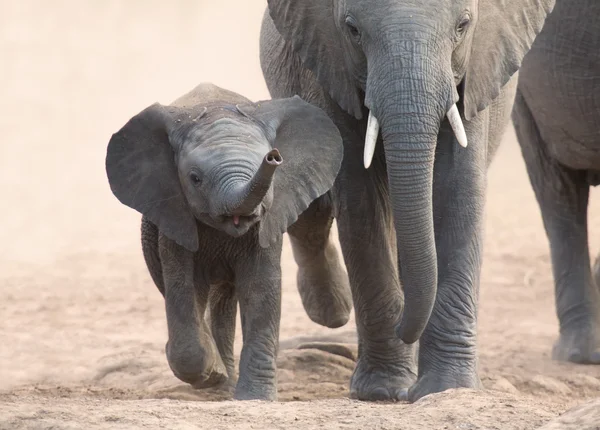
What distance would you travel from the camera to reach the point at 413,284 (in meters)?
5.14

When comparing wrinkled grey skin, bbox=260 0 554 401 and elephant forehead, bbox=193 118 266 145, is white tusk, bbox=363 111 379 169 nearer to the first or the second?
wrinkled grey skin, bbox=260 0 554 401

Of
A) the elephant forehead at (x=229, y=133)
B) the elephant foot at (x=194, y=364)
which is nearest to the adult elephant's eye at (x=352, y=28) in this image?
the elephant forehead at (x=229, y=133)

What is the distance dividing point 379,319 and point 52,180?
8.19 m

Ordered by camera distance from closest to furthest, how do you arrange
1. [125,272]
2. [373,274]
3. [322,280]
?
[373,274], [322,280], [125,272]

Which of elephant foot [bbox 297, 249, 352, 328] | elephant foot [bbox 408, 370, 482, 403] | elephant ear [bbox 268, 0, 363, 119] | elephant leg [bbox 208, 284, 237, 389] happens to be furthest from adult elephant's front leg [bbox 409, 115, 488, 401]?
elephant foot [bbox 297, 249, 352, 328]

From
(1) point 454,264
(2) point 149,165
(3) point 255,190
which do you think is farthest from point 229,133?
(1) point 454,264

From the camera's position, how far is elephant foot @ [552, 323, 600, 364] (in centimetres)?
743

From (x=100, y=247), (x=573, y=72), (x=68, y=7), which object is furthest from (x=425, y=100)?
(x=68, y=7)

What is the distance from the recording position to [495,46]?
555cm

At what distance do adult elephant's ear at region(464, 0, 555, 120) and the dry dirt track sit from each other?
1.10 metres

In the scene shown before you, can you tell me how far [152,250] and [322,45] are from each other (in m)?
1.10

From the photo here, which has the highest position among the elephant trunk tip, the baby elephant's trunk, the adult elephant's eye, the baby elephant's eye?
the adult elephant's eye

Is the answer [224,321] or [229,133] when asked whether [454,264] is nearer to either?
[229,133]

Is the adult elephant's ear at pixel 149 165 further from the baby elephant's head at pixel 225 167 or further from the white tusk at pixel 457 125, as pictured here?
the white tusk at pixel 457 125
